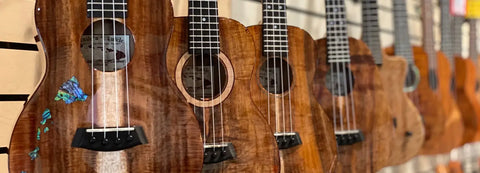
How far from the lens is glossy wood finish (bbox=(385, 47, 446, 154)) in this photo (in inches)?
88.4

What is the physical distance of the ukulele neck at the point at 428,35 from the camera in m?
2.36

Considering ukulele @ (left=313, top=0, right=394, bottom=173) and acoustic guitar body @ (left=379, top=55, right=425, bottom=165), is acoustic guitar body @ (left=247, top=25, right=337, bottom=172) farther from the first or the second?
acoustic guitar body @ (left=379, top=55, right=425, bottom=165)

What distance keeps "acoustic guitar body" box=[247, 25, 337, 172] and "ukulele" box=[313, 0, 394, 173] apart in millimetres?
129

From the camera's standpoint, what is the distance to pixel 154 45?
1.25 metres

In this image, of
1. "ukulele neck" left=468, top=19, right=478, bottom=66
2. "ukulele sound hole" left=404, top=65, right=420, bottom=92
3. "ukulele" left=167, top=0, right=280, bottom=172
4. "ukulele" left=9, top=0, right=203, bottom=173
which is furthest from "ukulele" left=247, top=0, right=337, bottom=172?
"ukulele neck" left=468, top=19, right=478, bottom=66

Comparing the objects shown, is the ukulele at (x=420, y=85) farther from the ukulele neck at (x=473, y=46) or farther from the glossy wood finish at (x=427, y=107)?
the ukulele neck at (x=473, y=46)

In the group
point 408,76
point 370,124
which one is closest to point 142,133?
point 370,124

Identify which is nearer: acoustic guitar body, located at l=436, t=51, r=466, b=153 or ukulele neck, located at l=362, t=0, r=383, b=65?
ukulele neck, located at l=362, t=0, r=383, b=65

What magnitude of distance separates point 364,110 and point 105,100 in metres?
1.02

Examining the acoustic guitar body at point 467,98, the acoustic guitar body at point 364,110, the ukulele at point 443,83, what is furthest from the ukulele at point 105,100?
the acoustic guitar body at point 467,98

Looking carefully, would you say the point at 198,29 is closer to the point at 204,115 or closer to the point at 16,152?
the point at 204,115

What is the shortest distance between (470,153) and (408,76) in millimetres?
1048

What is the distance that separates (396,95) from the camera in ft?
6.72

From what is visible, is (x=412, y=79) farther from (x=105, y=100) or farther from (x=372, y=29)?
(x=105, y=100)
